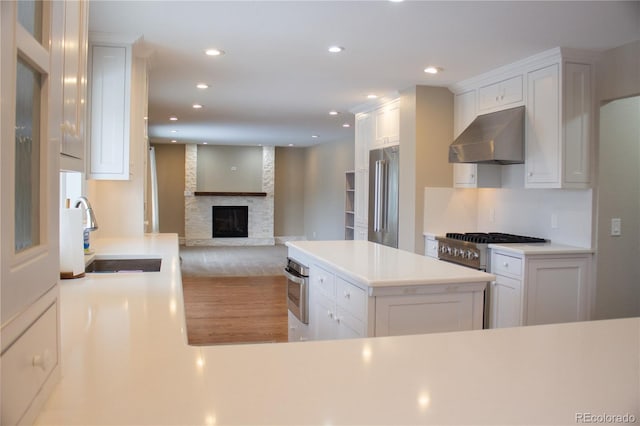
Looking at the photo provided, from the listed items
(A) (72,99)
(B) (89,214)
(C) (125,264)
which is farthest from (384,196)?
(A) (72,99)

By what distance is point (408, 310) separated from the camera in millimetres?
2480

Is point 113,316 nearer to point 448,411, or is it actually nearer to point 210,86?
point 448,411

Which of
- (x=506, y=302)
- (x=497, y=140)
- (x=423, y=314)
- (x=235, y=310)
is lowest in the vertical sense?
(x=235, y=310)

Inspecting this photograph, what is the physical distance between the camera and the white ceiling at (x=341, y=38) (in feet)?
9.91

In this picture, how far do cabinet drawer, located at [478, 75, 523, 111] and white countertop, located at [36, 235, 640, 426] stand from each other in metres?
3.14

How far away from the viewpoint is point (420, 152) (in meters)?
5.06

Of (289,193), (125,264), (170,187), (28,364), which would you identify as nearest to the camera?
(28,364)

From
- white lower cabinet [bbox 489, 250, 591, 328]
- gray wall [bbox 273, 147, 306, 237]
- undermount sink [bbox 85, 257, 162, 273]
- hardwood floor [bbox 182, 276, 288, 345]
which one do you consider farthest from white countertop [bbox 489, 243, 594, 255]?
gray wall [bbox 273, 147, 306, 237]

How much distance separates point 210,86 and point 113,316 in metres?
4.03

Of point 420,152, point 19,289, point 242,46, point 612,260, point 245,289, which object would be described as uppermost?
point 242,46

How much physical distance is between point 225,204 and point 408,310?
34.7 ft

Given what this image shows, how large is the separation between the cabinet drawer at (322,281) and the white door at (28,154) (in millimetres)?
2165

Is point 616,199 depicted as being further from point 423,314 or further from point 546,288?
point 423,314

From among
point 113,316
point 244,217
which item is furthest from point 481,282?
point 244,217
